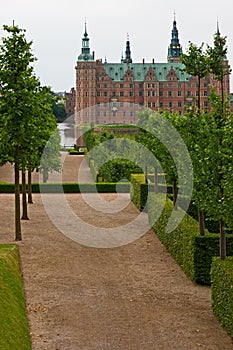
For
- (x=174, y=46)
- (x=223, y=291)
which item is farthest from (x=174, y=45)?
(x=223, y=291)

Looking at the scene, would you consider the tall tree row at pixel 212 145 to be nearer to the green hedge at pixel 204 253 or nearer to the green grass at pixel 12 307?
the green hedge at pixel 204 253

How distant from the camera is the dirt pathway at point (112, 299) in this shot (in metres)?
11.5

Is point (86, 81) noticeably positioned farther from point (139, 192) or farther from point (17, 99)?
point (17, 99)

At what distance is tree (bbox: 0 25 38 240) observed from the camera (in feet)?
63.2

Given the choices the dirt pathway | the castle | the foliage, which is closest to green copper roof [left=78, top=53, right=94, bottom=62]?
the castle

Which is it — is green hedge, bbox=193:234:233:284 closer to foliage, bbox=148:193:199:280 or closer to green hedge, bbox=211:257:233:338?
foliage, bbox=148:193:199:280

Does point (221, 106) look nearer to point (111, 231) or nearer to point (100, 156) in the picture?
point (111, 231)

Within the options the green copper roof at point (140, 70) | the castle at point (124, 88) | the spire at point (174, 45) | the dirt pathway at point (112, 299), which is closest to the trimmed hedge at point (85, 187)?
the dirt pathway at point (112, 299)

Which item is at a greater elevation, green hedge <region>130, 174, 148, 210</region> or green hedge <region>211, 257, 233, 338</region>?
green hedge <region>130, 174, 148, 210</region>

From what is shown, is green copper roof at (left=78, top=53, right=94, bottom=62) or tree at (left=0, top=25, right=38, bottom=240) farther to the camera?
green copper roof at (left=78, top=53, right=94, bottom=62)

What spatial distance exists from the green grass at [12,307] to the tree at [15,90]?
14.8 feet

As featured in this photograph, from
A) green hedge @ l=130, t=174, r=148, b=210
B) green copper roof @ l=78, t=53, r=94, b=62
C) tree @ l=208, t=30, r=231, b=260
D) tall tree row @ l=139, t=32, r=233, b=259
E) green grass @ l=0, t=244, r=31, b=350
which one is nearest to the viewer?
green grass @ l=0, t=244, r=31, b=350

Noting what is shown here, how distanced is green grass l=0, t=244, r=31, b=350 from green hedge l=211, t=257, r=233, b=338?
3904 millimetres

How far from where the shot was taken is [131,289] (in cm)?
1493
